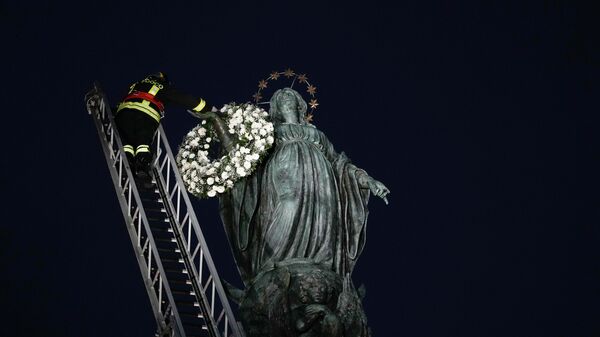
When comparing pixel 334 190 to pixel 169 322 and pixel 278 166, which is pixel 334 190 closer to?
pixel 278 166

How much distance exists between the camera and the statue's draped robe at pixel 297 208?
10.8 metres

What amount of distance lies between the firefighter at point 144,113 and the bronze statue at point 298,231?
42 centimetres

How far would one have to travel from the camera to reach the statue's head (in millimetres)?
11883

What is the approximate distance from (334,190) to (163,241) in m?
1.76

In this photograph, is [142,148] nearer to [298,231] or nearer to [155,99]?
[155,99]

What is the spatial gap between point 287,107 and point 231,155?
95cm

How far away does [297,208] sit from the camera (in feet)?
35.7

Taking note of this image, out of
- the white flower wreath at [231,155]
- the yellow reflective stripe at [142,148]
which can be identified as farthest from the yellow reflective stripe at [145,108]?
the white flower wreath at [231,155]

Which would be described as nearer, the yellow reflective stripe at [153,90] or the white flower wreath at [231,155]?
the white flower wreath at [231,155]

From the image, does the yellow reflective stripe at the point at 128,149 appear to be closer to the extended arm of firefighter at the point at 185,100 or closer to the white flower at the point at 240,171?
the extended arm of firefighter at the point at 185,100

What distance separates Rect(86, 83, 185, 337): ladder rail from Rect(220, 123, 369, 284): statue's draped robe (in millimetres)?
996

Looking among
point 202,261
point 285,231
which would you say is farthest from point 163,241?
point 285,231

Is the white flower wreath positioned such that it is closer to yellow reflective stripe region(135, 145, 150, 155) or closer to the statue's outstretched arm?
yellow reflective stripe region(135, 145, 150, 155)

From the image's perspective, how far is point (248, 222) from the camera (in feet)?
36.7
